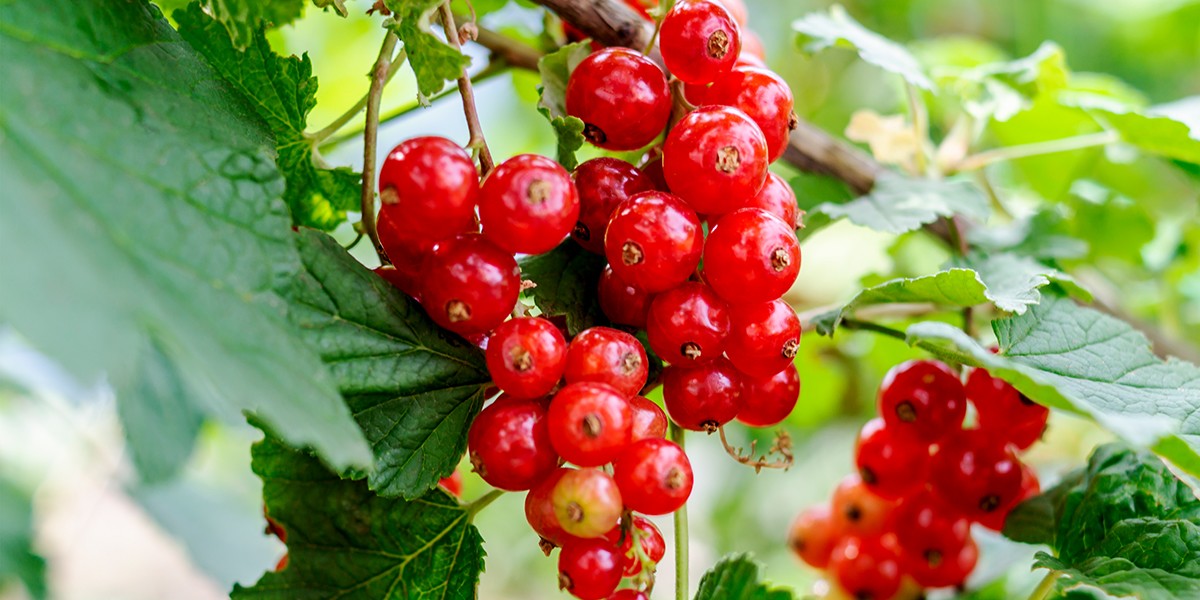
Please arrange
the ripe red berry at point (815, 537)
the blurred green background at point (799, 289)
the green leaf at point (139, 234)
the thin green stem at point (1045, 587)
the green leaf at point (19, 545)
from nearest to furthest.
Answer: the green leaf at point (139, 234)
the thin green stem at point (1045, 587)
the green leaf at point (19, 545)
the ripe red berry at point (815, 537)
the blurred green background at point (799, 289)

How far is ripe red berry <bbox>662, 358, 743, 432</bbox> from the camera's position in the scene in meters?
0.73

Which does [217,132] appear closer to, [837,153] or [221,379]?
[221,379]

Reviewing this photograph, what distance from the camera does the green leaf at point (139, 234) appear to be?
17.8 inches

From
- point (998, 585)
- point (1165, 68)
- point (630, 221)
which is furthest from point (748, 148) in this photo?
point (1165, 68)

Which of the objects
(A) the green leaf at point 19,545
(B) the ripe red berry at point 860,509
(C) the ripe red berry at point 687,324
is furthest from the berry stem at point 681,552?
(A) the green leaf at point 19,545

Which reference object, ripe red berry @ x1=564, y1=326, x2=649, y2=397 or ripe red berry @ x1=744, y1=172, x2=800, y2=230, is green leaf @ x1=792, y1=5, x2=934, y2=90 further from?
ripe red berry @ x1=564, y1=326, x2=649, y2=397

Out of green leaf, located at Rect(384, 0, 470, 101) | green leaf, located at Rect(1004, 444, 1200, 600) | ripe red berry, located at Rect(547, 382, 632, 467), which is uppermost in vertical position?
green leaf, located at Rect(384, 0, 470, 101)

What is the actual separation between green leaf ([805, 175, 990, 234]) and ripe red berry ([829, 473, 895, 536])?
36 centimetres

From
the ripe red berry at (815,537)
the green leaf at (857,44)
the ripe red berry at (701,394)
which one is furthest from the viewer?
the ripe red berry at (815,537)

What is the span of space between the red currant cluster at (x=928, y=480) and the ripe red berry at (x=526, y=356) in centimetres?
45

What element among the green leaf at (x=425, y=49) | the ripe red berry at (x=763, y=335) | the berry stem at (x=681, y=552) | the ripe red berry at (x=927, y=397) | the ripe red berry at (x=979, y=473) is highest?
the green leaf at (x=425, y=49)

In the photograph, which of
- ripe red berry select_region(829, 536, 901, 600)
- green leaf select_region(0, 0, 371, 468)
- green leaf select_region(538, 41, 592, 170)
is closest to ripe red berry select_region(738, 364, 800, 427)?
green leaf select_region(538, 41, 592, 170)

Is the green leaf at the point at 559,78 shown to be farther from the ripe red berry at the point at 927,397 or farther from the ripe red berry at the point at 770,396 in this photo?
the ripe red berry at the point at 927,397

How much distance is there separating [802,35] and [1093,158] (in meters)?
0.58
